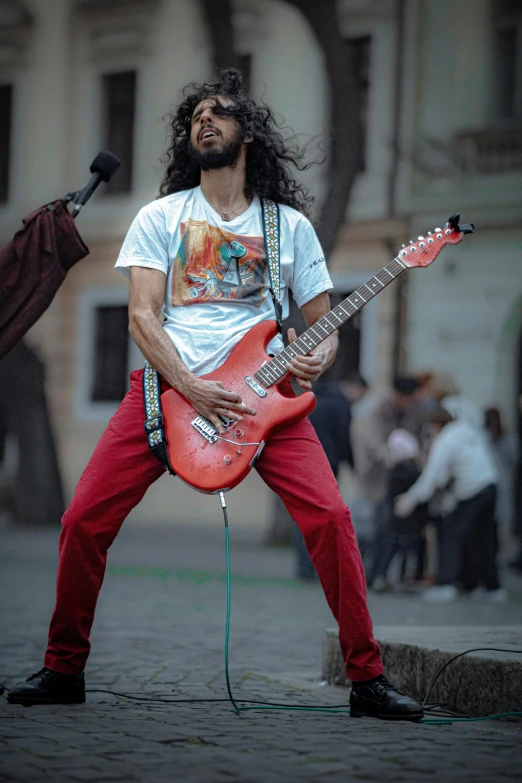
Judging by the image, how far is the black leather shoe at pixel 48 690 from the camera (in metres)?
4.61

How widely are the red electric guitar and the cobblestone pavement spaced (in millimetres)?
831

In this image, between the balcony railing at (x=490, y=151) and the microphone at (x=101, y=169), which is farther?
the balcony railing at (x=490, y=151)

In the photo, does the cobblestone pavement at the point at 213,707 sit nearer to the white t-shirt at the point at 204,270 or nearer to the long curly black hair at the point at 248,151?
the white t-shirt at the point at 204,270

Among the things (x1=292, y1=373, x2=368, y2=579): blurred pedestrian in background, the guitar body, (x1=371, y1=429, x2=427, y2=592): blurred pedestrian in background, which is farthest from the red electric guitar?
(x1=292, y1=373, x2=368, y2=579): blurred pedestrian in background

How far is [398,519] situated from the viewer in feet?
36.4

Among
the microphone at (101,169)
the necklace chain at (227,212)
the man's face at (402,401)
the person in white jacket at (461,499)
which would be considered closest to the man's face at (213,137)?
the necklace chain at (227,212)

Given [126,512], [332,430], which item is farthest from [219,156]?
[332,430]

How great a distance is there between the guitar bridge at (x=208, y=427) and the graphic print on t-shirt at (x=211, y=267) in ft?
1.48

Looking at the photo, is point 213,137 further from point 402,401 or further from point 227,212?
point 402,401

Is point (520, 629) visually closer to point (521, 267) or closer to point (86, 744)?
point (86, 744)

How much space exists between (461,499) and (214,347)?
6.41m

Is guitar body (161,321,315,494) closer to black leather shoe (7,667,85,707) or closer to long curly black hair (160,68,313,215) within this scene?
long curly black hair (160,68,313,215)

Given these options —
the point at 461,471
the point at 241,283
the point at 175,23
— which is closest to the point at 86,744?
the point at 241,283

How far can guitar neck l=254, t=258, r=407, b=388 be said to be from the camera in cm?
473
